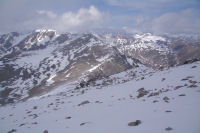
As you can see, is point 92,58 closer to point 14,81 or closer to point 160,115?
point 14,81

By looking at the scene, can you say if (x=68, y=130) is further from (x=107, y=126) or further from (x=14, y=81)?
(x=14, y=81)

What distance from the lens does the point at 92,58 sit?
198500mm

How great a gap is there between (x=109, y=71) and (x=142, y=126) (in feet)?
479

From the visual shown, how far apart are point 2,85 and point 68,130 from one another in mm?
193068

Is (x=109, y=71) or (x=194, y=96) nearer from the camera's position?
(x=194, y=96)

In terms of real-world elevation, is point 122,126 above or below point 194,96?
below

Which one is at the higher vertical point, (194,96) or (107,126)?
(194,96)

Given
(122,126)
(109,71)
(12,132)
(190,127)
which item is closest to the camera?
(190,127)

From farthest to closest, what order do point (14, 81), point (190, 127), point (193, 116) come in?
1. point (14, 81)
2. point (193, 116)
3. point (190, 127)

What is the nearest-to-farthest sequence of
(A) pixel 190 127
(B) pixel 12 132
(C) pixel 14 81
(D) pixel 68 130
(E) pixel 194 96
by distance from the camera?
(A) pixel 190 127, (D) pixel 68 130, (E) pixel 194 96, (B) pixel 12 132, (C) pixel 14 81

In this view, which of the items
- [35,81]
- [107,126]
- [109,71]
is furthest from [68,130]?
[35,81]

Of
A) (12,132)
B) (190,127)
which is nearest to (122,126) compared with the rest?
(190,127)

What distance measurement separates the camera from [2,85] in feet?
574

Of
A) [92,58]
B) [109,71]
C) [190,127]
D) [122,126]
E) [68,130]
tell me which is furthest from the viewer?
[92,58]
